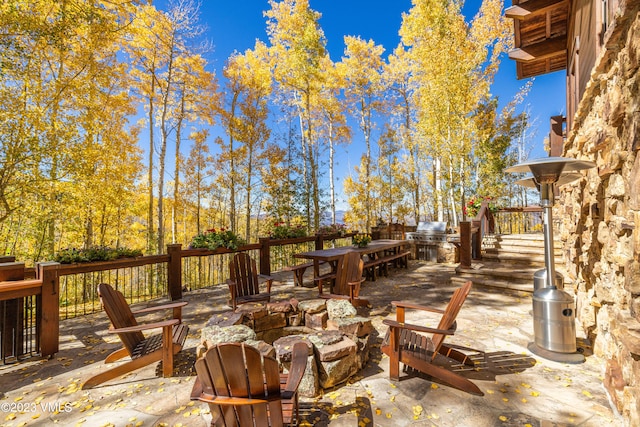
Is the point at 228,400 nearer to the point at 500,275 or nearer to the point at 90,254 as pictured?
the point at 90,254

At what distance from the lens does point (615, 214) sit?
1.96 m

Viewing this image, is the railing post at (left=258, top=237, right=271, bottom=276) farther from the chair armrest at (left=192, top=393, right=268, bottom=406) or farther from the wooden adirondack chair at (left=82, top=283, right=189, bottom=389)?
the chair armrest at (left=192, top=393, right=268, bottom=406)

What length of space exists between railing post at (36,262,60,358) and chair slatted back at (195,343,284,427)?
2768 mm

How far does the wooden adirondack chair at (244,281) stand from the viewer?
12.1 feet

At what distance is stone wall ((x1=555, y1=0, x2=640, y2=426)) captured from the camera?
1433mm

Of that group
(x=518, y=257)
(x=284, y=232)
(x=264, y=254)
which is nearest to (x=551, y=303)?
(x=518, y=257)

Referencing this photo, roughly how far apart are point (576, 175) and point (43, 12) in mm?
8494

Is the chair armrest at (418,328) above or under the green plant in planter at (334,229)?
under

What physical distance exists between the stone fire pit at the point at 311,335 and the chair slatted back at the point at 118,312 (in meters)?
0.67

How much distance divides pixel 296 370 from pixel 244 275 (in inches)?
99.1

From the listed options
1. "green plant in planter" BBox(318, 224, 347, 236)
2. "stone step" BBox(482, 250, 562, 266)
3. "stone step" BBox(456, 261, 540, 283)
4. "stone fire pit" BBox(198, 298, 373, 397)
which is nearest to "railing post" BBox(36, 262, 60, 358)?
"stone fire pit" BBox(198, 298, 373, 397)

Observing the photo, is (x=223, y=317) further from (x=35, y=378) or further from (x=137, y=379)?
(x=35, y=378)

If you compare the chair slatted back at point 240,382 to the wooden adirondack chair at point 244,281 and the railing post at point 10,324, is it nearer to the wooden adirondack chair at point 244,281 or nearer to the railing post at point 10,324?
the wooden adirondack chair at point 244,281

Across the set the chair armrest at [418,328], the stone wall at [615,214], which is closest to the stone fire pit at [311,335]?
the chair armrest at [418,328]
